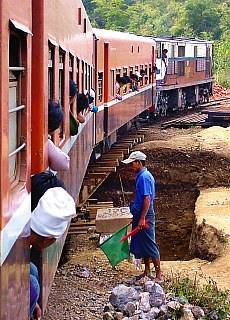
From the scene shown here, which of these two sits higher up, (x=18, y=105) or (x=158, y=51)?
(x=158, y=51)

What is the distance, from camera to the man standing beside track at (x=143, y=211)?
7469mm

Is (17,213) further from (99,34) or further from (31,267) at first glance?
(99,34)

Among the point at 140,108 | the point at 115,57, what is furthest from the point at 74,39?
the point at 140,108

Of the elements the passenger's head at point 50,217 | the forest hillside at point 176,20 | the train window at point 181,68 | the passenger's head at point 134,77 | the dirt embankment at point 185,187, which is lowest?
the dirt embankment at point 185,187

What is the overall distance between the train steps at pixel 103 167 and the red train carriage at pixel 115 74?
1.70 ft

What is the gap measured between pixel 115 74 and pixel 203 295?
28.2 feet

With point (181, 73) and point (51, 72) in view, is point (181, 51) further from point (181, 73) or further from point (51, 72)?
point (51, 72)

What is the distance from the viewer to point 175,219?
694 inches

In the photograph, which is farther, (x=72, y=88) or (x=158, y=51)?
(x=158, y=51)

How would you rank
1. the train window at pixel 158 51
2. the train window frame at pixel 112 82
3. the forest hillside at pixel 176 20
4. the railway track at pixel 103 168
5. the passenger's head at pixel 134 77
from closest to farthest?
1. the railway track at pixel 103 168
2. the train window frame at pixel 112 82
3. the passenger's head at pixel 134 77
4. the train window at pixel 158 51
5. the forest hillside at pixel 176 20

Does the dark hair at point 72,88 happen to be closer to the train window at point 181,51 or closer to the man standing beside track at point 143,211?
the man standing beside track at point 143,211

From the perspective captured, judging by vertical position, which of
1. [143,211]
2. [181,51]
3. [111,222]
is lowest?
[111,222]

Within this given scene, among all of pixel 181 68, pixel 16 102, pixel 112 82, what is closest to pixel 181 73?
pixel 181 68

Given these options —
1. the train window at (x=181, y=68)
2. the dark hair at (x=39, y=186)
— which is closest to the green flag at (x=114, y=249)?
the dark hair at (x=39, y=186)
